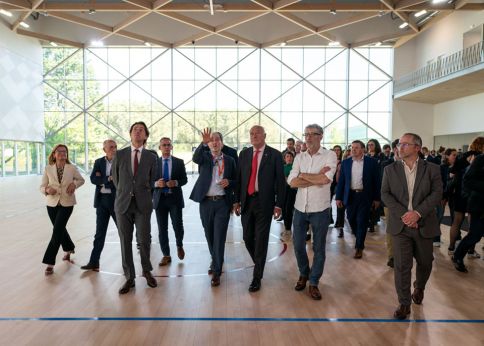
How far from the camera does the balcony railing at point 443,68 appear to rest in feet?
53.2

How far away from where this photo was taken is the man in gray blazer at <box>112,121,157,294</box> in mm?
4094

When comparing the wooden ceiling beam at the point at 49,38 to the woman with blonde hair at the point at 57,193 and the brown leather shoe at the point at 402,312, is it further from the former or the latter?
the brown leather shoe at the point at 402,312

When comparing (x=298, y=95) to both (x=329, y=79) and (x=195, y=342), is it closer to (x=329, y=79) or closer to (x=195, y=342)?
(x=329, y=79)

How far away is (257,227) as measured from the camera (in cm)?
421

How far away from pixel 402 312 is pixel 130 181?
286 cm

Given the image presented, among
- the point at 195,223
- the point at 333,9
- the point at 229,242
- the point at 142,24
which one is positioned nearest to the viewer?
the point at 229,242

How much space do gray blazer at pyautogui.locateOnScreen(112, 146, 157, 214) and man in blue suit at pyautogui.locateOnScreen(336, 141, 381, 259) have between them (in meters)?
2.84

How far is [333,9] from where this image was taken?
1788cm

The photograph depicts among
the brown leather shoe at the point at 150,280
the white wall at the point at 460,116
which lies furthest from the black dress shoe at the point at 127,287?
the white wall at the point at 460,116

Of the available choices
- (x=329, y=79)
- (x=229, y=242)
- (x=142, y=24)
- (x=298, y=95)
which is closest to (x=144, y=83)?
(x=142, y=24)

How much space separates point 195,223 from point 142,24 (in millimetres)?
17389

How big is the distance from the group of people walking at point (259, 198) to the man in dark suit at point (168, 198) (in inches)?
1.1

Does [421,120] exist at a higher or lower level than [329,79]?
lower

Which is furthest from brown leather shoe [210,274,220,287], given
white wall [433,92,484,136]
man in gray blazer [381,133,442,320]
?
white wall [433,92,484,136]
